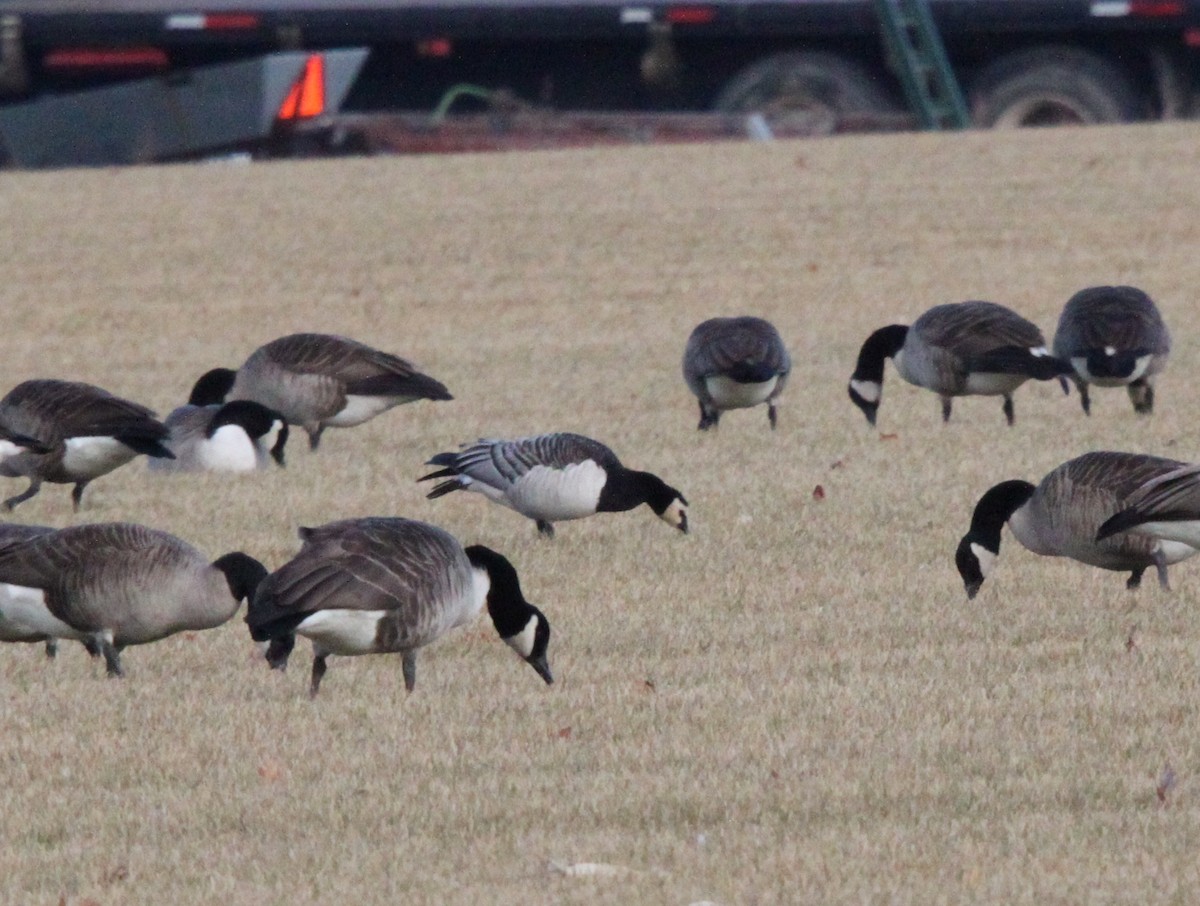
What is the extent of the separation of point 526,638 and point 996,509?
2.20 metres

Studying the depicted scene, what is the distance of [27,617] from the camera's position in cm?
762

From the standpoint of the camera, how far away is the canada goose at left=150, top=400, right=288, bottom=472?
12250 millimetres

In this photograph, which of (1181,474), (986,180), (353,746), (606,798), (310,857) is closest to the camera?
(310,857)

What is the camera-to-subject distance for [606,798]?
20.1 ft

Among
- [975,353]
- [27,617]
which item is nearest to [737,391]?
[975,353]

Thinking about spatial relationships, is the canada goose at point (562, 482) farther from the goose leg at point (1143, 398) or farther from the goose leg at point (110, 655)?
the goose leg at point (1143, 398)

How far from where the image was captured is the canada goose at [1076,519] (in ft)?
27.3

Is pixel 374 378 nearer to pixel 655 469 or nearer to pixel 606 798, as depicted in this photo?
pixel 655 469

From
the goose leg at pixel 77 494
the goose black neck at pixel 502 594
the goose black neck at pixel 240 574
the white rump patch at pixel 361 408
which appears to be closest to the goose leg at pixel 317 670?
the goose black neck at pixel 240 574

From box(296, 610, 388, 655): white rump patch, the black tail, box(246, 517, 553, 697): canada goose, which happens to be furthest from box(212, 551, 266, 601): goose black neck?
the black tail

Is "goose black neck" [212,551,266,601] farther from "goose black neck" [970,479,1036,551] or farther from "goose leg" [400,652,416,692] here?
"goose black neck" [970,479,1036,551]

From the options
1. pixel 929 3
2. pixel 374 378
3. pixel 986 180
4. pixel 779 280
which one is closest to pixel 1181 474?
pixel 374 378

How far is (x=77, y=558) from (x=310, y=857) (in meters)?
2.24

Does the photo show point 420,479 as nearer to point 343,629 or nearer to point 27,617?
point 27,617
